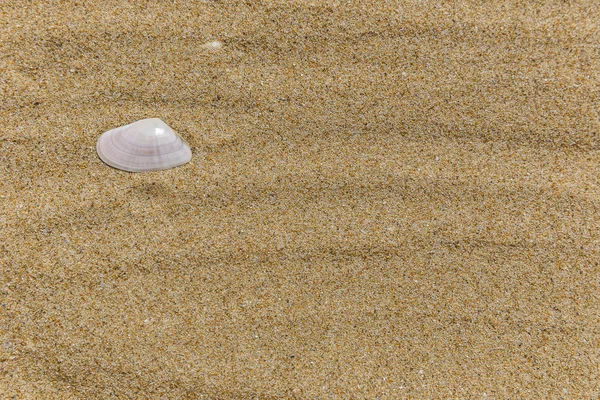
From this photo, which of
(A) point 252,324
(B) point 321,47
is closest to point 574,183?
(B) point 321,47

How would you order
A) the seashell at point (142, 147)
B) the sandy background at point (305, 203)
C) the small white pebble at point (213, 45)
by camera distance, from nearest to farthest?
the sandy background at point (305, 203) → the seashell at point (142, 147) → the small white pebble at point (213, 45)

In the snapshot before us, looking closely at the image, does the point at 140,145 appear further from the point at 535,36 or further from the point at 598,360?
the point at 598,360

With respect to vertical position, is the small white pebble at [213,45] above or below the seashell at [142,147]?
above

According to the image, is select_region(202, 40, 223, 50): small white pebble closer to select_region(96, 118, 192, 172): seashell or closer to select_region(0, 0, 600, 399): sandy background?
select_region(0, 0, 600, 399): sandy background

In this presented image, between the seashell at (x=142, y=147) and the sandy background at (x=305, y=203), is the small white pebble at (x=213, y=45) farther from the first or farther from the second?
the seashell at (x=142, y=147)

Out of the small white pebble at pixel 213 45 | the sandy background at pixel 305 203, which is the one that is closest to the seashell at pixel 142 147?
the sandy background at pixel 305 203

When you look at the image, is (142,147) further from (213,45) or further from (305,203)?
(305,203)
